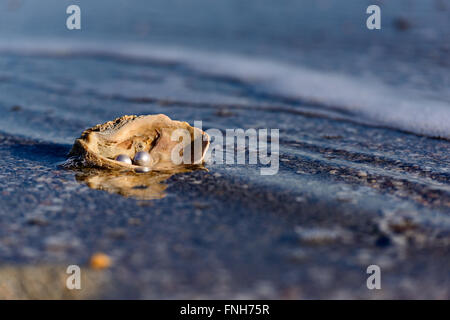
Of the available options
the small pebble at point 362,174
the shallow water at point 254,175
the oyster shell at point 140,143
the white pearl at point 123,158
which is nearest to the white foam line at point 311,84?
the shallow water at point 254,175

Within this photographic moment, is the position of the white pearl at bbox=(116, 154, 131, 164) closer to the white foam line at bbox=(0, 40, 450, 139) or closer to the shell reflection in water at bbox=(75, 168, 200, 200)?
the shell reflection in water at bbox=(75, 168, 200, 200)

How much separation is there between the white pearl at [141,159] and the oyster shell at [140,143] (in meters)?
0.04

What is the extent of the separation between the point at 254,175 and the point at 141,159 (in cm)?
75

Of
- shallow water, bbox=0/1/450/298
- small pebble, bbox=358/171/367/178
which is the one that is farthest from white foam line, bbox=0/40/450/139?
small pebble, bbox=358/171/367/178

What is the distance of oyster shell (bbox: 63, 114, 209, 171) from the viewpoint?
3105 mm

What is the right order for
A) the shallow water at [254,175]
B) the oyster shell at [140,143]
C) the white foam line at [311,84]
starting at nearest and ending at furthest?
the shallow water at [254,175], the oyster shell at [140,143], the white foam line at [311,84]

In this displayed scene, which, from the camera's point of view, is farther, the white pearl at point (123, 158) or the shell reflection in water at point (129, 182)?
the white pearl at point (123, 158)

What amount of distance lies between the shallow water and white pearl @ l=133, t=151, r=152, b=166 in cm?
23

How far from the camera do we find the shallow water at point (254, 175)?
213 centimetres

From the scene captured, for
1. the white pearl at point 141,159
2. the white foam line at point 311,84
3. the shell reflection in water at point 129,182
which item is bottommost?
the shell reflection in water at point 129,182

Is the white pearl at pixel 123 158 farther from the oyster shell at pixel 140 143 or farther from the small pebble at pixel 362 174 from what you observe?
the small pebble at pixel 362 174

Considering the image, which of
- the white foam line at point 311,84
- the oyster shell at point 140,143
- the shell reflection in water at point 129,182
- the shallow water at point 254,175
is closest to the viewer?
the shallow water at point 254,175
